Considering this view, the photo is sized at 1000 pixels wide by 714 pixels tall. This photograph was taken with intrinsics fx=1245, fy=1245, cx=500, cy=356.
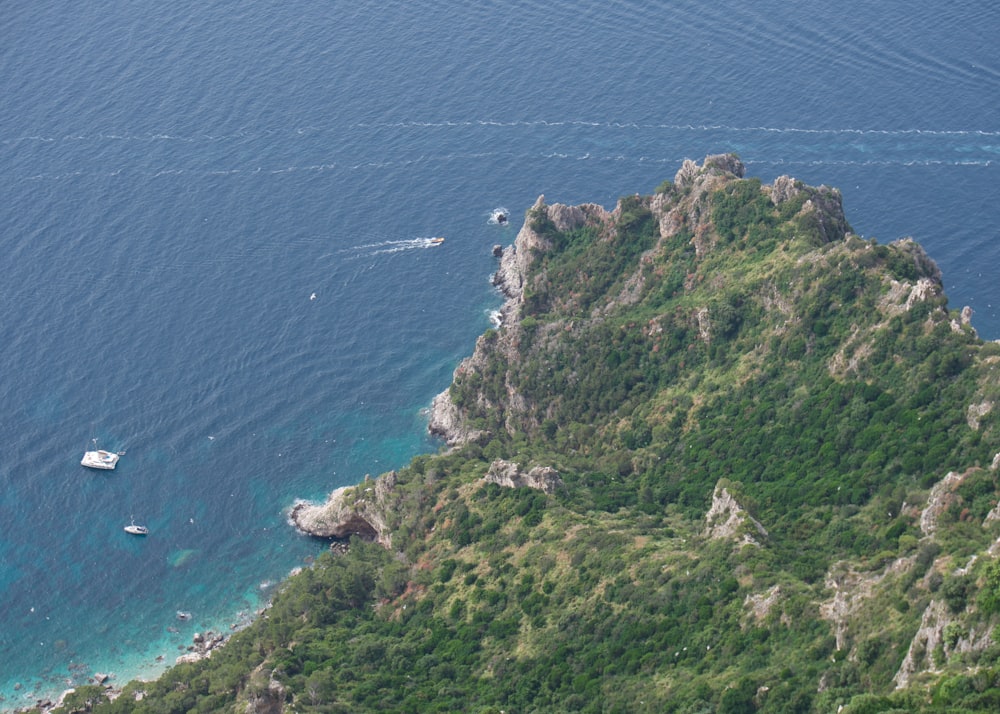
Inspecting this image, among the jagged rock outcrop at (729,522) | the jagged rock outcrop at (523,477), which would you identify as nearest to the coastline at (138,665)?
the jagged rock outcrop at (523,477)

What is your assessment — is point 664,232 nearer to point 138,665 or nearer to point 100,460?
point 100,460

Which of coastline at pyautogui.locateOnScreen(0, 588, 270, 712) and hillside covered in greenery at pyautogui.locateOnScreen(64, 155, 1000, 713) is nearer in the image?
hillside covered in greenery at pyautogui.locateOnScreen(64, 155, 1000, 713)

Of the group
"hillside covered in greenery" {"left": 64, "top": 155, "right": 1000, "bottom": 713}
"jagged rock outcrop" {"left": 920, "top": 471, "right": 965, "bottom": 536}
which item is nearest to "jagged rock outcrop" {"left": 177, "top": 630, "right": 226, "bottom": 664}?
"hillside covered in greenery" {"left": 64, "top": 155, "right": 1000, "bottom": 713}

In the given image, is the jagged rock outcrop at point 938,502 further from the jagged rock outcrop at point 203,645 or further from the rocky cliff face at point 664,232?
the jagged rock outcrop at point 203,645

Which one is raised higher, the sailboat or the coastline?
the sailboat

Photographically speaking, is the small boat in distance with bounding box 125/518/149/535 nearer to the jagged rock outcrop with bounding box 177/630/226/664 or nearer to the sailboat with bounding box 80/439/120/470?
the sailboat with bounding box 80/439/120/470

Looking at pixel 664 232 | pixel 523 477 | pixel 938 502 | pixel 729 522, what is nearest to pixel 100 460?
pixel 523 477
